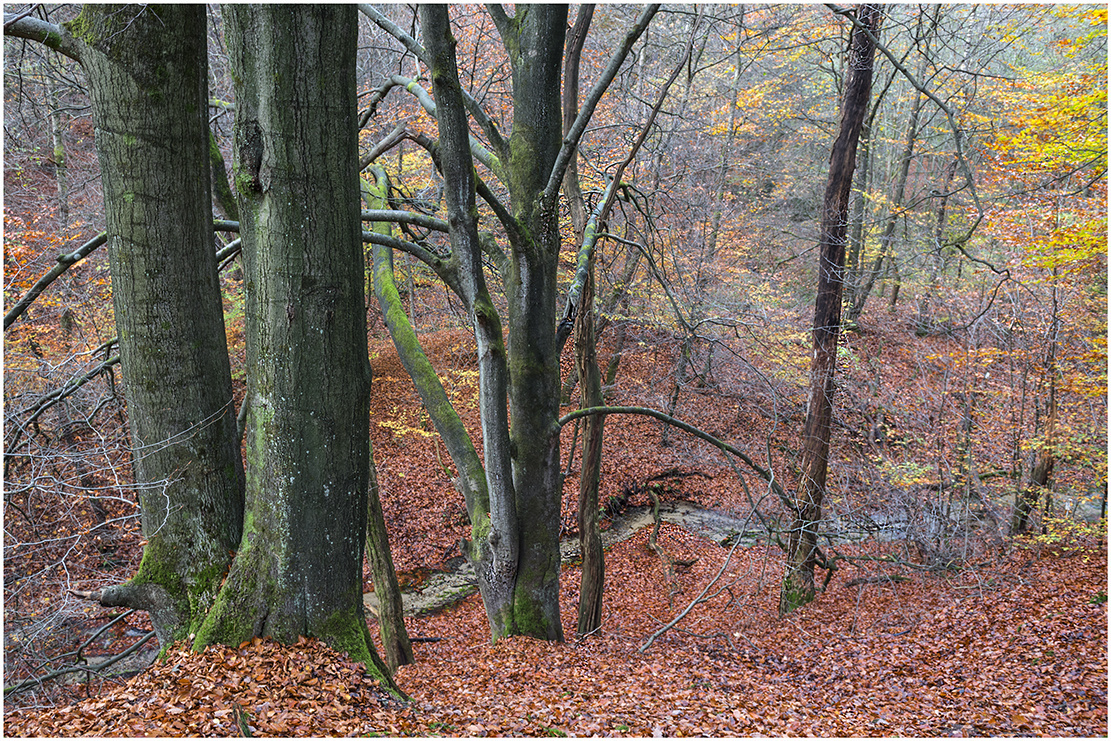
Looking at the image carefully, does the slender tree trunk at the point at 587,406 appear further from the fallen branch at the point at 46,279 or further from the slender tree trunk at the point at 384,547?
the fallen branch at the point at 46,279

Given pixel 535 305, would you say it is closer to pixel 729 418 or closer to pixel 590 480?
pixel 590 480

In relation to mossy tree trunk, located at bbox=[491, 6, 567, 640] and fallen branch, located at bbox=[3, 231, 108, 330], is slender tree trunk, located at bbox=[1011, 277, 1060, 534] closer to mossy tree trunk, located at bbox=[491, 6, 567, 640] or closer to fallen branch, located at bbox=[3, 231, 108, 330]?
mossy tree trunk, located at bbox=[491, 6, 567, 640]

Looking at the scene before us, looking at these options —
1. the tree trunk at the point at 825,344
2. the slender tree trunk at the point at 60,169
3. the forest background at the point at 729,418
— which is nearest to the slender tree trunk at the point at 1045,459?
the forest background at the point at 729,418

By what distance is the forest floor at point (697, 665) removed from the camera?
3.39 metres

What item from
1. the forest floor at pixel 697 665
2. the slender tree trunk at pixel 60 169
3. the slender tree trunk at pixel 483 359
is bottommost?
the forest floor at pixel 697 665

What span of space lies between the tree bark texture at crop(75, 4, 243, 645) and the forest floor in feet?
2.04

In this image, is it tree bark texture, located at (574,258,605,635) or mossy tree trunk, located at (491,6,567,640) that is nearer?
mossy tree trunk, located at (491,6,567,640)

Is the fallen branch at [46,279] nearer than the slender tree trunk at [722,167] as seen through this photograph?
Yes

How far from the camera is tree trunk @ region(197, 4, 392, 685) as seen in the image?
11.2 ft

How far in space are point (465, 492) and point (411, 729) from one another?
3257mm

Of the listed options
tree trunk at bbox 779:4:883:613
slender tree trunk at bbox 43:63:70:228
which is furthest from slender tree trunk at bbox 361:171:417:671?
slender tree trunk at bbox 43:63:70:228

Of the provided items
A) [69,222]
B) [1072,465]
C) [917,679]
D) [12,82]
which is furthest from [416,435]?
[1072,465]

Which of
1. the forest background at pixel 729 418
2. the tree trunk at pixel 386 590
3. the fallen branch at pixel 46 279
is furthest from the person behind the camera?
the tree trunk at pixel 386 590

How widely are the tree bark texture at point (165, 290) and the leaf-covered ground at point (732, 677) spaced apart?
698 mm
